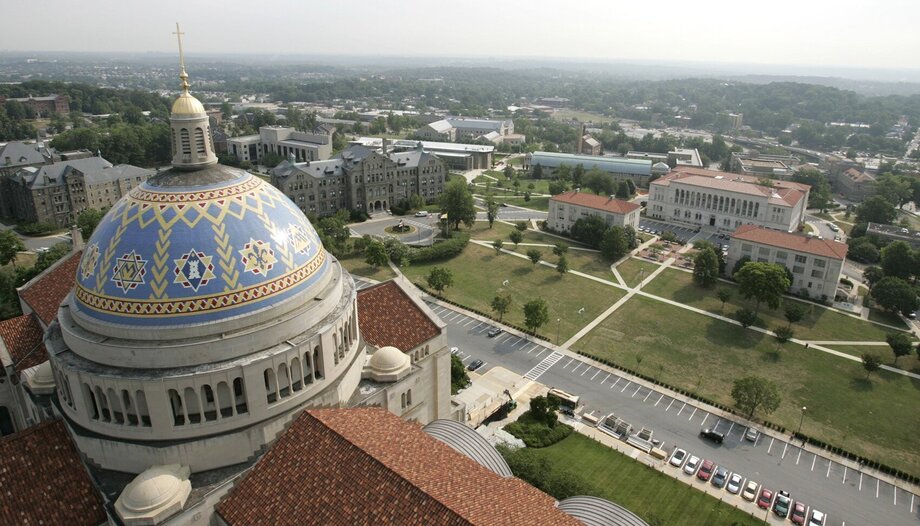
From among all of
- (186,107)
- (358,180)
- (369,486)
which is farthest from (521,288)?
(369,486)

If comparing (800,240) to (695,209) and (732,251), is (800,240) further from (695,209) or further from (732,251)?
(695,209)

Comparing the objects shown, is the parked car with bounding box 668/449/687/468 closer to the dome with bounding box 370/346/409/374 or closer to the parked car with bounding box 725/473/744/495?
the parked car with bounding box 725/473/744/495

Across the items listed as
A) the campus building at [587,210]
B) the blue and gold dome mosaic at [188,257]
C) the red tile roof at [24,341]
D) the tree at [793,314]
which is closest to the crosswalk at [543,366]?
the tree at [793,314]

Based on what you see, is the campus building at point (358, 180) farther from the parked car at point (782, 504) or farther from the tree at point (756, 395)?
the parked car at point (782, 504)

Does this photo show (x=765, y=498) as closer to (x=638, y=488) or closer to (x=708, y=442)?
(x=708, y=442)

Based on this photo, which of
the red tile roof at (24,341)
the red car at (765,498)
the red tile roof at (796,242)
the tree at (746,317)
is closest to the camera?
the red tile roof at (24,341)
